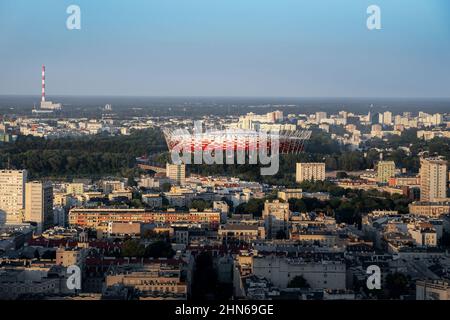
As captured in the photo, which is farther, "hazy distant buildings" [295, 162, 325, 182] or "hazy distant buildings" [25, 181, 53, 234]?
"hazy distant buildings" [295, 162, 325, 182]

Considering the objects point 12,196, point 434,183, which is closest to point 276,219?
point 12,196

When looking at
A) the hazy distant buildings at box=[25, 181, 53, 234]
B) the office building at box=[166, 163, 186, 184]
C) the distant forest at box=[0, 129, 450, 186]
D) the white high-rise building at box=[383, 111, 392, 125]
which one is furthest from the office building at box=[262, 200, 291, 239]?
the white high-rise building at box=[383, 111, 392, 125]

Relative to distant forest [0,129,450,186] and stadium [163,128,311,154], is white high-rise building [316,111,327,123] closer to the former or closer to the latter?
distant forest [0,129,450,186]

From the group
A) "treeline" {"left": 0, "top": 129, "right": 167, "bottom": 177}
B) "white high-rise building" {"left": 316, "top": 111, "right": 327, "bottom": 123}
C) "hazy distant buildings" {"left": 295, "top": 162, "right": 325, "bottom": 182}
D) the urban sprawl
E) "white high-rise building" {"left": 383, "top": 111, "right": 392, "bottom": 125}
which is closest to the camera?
the urban sprawl

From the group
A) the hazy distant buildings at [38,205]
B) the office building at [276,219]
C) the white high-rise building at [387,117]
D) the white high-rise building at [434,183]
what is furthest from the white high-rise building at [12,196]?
the white high-rise building at [387,117]

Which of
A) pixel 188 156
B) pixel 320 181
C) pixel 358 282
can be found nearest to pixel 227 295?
pixel 358 282

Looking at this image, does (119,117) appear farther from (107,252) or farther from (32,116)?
(107,252)

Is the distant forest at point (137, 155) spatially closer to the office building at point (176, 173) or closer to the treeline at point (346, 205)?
the office building at point (176, 173)
